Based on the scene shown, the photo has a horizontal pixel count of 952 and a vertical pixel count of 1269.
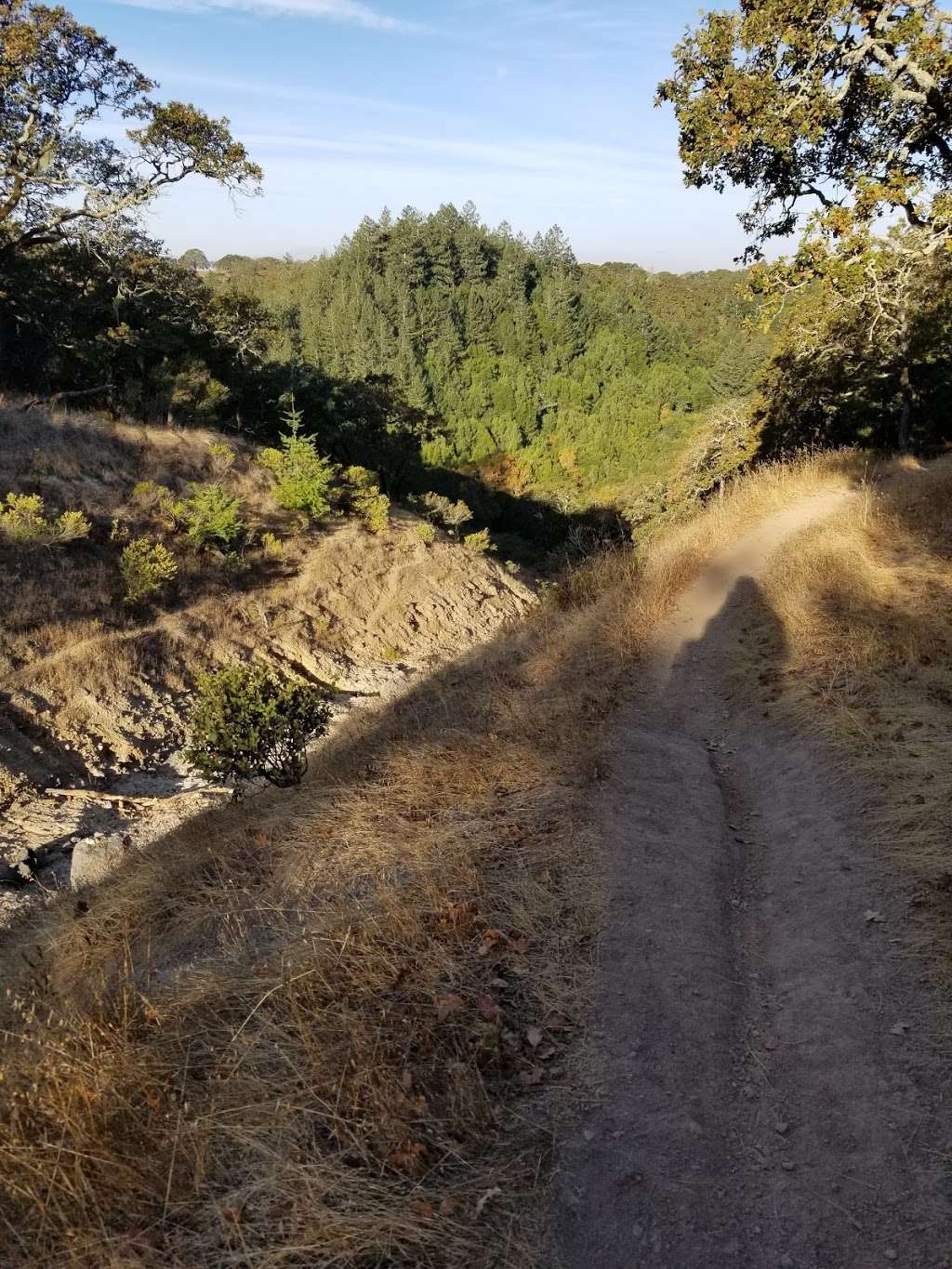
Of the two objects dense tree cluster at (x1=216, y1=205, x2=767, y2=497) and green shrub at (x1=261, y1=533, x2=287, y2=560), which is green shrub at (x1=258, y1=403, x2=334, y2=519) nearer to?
green shrub at (x1=261, y1=533, x2=287, y2=560)

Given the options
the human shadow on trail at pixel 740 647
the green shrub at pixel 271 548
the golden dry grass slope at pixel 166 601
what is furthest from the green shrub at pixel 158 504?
the human shadow on trail at pixel 740 647

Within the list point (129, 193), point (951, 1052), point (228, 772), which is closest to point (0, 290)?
point (129, 193)

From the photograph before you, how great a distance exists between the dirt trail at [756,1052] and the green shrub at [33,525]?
13.9 m

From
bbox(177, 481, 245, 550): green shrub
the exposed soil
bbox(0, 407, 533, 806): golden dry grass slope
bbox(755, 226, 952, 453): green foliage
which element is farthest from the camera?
bbox(177, 481, 245, 550): green shrub

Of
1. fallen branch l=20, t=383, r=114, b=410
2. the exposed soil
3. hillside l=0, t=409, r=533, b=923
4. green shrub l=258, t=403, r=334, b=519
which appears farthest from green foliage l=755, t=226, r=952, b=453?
fallen branch l=20, t=383, r=114, b=410

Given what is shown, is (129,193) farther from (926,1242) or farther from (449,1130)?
(926,1242)

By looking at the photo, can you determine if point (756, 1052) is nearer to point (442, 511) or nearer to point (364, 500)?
point (364, 500)

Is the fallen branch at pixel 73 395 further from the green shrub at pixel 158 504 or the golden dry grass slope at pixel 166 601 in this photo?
the green shrub at pixel 158 504

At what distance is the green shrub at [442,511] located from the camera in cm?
2781

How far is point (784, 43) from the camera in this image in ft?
28.9

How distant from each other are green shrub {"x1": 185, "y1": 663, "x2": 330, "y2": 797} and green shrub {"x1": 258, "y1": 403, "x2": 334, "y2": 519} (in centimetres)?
1237

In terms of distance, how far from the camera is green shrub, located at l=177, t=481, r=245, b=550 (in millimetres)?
17469

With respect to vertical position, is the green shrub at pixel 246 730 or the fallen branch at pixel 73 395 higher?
the fallen branch at pixel 73 395

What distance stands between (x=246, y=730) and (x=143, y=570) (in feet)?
27.9
